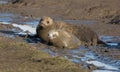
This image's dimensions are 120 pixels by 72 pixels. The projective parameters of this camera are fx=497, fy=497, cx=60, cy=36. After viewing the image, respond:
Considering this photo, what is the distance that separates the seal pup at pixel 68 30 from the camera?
1845 cm

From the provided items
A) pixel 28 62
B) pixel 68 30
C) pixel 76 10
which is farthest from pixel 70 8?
pixel 28 62

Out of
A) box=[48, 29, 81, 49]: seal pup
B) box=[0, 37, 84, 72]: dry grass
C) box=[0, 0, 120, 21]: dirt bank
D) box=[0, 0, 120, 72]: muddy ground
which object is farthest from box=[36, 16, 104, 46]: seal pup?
box=[0, 0, 120, 21]: dirt bank

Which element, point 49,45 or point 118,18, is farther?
point 118,18

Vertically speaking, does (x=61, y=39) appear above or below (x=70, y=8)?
above

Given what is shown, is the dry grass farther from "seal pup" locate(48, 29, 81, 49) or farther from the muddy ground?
the muddy ground

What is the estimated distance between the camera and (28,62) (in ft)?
42.3

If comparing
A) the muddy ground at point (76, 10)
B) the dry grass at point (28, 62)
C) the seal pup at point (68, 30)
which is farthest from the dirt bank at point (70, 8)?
the dry grass at point (28, 62)

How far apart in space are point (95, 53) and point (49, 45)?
1.88 metres

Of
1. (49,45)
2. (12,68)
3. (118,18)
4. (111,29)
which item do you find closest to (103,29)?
(111,29)

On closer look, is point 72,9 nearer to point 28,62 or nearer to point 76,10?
point 76,10

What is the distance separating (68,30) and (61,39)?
1.73 metres

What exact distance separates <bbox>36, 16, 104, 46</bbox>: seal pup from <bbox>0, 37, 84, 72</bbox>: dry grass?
3.13m

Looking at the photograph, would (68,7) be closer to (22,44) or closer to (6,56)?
(22,44)

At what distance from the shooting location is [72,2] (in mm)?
33719
